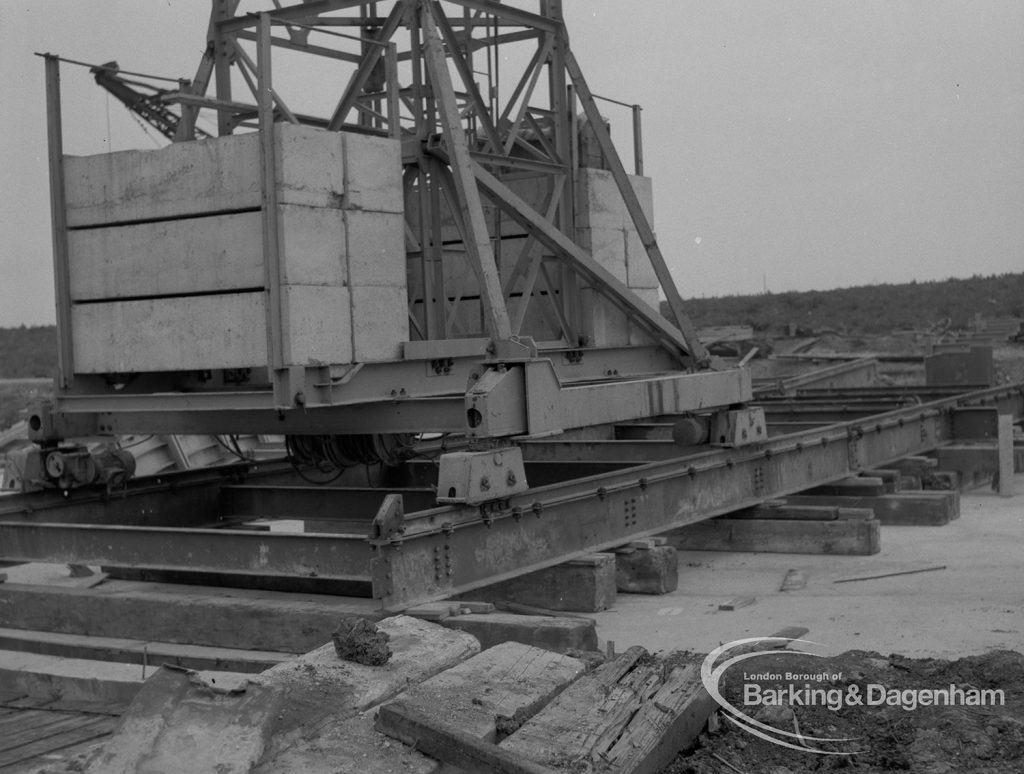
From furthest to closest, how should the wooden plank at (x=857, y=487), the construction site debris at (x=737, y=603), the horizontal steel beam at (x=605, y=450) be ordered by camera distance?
the wooden plank at (x=857, y=487) → the horizontal steel beam at (x=605, y=450) → the construction site debris at (x=737, y=603)

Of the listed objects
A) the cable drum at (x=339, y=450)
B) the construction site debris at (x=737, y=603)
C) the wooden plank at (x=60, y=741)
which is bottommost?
the construction site debris at (x=737, y=603)

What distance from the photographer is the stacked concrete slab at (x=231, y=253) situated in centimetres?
764

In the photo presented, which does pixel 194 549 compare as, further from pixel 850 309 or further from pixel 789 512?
pixel 850 309

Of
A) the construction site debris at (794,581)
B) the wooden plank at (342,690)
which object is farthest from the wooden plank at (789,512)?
the wooden plank at (342,690)

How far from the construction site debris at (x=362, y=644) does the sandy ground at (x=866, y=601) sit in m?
2.58

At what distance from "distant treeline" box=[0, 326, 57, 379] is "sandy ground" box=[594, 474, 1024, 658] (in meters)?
36.8

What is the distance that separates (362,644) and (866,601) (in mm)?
4286

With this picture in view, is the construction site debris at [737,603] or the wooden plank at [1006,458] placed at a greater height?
the wooden plank at [1006,458]

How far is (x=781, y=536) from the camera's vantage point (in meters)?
10.3

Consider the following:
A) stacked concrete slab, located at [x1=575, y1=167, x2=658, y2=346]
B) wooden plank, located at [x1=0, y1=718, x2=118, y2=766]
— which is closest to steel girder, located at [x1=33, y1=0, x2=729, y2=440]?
stacked concrete slab, located at [x1=575, y1=167, x2=658, y2=346]

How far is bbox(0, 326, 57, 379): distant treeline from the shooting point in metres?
49.0

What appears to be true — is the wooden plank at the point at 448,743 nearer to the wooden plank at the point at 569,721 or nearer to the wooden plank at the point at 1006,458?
the wooden plank at the point at 569,721

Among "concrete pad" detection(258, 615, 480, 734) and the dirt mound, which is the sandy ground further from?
"concrete pad" detection(258, 615, 480, 734)

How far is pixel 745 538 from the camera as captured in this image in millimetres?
10406
